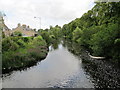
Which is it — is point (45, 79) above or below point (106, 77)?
below

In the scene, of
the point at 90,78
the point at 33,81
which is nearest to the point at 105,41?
the point at 90,78

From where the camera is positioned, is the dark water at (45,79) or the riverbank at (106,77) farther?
the dark water at (45,79)

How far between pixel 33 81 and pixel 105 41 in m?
13.2

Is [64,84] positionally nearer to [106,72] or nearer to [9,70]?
[106,72]

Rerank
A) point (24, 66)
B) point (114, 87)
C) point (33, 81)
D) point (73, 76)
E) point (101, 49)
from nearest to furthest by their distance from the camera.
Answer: point (114, 87)
point (33, 81)
point (73, 76)
point (24, 66)
point (101, 49)

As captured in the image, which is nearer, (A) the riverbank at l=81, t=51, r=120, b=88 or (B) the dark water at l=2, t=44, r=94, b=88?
(A) the riverbank at l=81, t=51, r=120, b=88

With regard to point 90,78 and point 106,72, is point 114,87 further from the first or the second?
point 106,72

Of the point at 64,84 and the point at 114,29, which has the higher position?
the point at 114,29

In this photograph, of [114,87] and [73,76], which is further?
[73,76]

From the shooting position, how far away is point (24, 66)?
67.7 feet

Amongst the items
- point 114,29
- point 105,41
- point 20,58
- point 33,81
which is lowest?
point 33,81

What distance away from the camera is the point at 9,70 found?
61.1ft

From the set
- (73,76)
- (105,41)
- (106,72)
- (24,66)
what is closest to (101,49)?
(105,41)

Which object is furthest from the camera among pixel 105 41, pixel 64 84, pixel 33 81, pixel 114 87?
pixel 105 41
